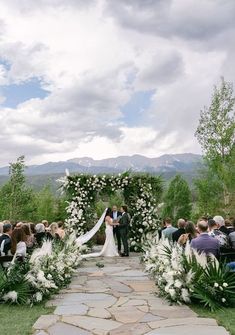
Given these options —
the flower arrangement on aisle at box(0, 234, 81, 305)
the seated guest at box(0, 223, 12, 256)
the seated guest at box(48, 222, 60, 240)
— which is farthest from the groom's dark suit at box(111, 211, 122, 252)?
the flower arrangement on aisle at box(0, 234, 81, 305)

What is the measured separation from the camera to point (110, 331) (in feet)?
21.3

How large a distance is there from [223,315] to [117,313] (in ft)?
5.70

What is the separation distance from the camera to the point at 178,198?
64812 millimetres

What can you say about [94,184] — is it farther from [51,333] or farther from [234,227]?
[51,333]

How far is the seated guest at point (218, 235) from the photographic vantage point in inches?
381

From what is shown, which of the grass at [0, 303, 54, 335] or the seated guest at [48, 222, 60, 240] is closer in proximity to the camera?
the grass at [0, 303, 54, 335]

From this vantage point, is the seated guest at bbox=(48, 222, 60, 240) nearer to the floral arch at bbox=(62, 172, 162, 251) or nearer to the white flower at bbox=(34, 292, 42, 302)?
the floral arch at bbox=(62, 172, 162, 251)

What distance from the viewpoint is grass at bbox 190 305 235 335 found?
6688 mm

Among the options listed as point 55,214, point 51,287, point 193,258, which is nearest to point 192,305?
point 193,258

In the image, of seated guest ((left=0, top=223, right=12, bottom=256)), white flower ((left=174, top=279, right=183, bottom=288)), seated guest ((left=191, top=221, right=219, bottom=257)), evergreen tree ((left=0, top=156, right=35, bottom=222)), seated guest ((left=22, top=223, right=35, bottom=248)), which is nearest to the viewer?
white flower ((left=174, top=279, right=183, bottom=288))

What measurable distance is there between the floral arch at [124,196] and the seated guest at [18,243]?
917cm

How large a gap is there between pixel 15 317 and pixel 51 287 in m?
1.72

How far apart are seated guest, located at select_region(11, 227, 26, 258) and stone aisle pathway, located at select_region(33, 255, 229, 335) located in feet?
3.96

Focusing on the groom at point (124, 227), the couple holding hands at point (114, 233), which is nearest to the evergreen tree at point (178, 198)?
the couple holding hands at point (114, 233)
